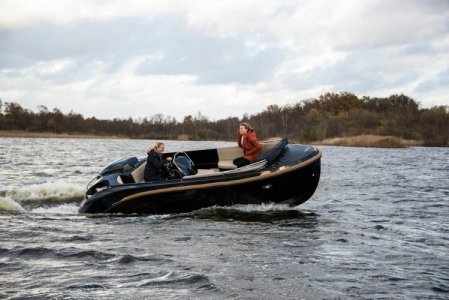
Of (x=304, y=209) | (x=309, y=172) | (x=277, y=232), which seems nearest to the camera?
(x=277, y=232)

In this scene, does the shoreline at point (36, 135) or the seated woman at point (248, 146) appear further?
the shoreline at point (36, 135)

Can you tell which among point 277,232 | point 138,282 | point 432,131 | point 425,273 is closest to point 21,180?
point 277,232

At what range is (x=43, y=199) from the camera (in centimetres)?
1401

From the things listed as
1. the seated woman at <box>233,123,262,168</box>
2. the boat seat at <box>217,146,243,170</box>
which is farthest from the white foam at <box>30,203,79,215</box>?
the seated woman at <box>233,123,262,168</box>

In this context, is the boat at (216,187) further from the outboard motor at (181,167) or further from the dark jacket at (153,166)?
the dark jacket at (153,166)

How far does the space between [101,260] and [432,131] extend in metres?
71.2

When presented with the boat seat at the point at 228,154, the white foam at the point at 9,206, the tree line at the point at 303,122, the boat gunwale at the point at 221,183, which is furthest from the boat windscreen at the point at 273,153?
the tree line at the point at 303,122

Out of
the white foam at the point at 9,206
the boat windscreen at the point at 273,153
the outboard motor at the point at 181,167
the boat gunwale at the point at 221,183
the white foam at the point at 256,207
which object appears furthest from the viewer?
the white foam at the point at 9,206

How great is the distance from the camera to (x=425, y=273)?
6.77 m

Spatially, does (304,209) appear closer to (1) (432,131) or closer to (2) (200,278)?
(2) (200,278)

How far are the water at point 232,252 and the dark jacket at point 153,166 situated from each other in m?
0.96

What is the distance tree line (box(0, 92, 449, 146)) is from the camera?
257 feet

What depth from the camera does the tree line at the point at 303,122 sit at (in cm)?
7825

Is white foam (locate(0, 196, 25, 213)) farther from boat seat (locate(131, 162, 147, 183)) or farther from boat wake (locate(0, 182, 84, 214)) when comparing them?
boat seat (locate(131, 162, 147, 183))
